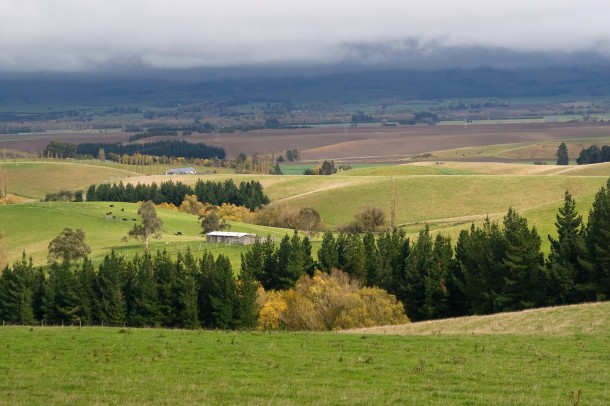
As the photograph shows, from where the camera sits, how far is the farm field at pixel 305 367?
27.7 meters

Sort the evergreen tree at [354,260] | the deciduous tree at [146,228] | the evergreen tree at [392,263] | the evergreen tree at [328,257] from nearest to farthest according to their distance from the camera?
the evergreen tree at [392,263]
the evergreen tree at [354,260]
the evergreen tree at [328,257]
the deciduous tree at [146,228]

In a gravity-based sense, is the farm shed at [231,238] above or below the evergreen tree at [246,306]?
below

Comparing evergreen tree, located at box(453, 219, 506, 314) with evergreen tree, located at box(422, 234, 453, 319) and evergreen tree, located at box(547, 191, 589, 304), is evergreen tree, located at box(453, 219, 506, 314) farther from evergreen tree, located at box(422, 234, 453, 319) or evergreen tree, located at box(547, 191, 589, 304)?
evergreen tree, located at box(547, 191, 589, 304)

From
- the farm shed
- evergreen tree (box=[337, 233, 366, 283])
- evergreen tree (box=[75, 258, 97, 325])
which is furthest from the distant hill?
the farm shed

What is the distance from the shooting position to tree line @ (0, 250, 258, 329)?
70625mm

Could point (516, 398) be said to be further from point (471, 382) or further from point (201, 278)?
point (201, 278)

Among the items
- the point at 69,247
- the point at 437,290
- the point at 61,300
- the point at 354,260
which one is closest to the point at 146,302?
the point at 61,300

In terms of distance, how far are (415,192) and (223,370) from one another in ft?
488

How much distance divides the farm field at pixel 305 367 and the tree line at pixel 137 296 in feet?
82.4

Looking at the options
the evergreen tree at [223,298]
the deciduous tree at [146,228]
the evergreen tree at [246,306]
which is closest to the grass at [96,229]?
the deciduous tree at [146,228]

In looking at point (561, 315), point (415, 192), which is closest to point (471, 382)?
point (561, 315)

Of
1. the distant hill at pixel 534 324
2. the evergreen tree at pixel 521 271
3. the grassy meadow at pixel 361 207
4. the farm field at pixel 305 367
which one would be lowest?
the grassy meadow at pixel 361 207

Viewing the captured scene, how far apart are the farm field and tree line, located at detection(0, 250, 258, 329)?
82.4ft

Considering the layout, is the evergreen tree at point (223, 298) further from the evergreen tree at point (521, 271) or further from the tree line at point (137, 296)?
the evergreen tree at point (521, 271)
